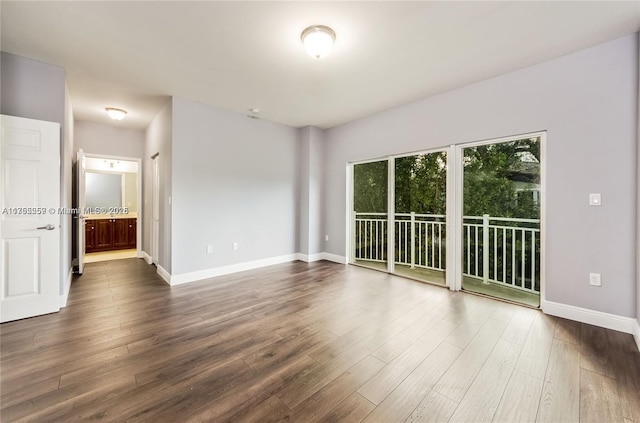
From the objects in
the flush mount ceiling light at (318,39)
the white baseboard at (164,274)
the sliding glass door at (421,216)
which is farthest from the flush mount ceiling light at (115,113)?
the sliding glass door at (421,216)

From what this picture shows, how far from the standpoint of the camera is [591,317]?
8.50ft

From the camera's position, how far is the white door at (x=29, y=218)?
101 inches

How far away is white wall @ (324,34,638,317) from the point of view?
2.45 m

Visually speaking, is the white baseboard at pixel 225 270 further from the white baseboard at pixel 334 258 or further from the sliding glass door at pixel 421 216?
the sliding glass door at pixel 421 216

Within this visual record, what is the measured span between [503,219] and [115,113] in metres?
6.16

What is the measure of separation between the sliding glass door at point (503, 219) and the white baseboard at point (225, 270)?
3209 millimetres

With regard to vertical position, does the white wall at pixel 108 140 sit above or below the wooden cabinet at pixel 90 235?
above

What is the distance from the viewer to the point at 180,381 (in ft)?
5.73

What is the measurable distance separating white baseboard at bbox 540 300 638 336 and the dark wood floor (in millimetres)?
99

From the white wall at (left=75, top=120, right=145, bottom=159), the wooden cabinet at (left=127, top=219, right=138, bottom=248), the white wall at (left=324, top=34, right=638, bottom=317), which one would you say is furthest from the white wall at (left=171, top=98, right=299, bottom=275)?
the wooden cabinet at (left=127, top=219, right=138, bottom=248)

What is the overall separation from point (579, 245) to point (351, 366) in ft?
8.79

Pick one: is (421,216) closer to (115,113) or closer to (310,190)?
(310,190)

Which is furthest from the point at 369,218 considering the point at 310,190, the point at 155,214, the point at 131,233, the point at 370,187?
the point at 131,233

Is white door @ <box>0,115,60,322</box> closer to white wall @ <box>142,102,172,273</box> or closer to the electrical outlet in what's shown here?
white wall @ <box>142,102,172,273</box>
